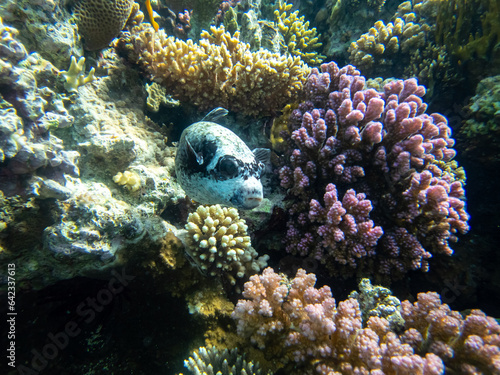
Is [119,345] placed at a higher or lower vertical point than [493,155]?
lower

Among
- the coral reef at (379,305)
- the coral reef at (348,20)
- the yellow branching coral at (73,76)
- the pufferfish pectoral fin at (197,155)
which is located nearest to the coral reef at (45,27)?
the yellow branching coral at (73,76)

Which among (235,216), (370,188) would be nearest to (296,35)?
(370,188)

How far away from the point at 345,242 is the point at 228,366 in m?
1.85

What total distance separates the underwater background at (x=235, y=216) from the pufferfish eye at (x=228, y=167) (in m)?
0.25

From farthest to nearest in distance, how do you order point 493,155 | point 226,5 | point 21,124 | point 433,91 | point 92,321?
point 226,5 < point 433,91 < point 493,155 < point 92,321 < point 21,124

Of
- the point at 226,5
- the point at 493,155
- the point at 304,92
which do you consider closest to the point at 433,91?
the point at 493,155

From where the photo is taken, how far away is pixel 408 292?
3092 millimetres

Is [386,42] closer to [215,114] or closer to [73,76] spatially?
[215,114]

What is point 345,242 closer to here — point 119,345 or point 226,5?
point 119,345

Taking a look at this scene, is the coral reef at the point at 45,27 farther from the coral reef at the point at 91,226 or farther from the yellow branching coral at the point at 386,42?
the yellow branching coral at the point at 386,42

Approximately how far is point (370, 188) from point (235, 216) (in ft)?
6.06

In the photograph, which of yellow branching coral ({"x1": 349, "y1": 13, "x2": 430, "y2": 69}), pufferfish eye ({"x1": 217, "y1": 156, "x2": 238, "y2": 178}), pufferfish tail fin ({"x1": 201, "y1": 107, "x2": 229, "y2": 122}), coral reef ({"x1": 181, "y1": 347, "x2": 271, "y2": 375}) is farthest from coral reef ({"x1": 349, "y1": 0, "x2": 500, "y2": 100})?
coral reef ({"x1": 181, "y1": 347, "x2": 271, "y2": 375})

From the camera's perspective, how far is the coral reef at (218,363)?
7.39ft

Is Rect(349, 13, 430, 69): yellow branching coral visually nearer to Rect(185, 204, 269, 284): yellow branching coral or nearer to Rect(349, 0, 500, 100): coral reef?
Rect(349, 0, 500, 100): coral reef
